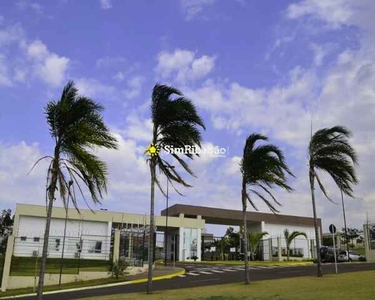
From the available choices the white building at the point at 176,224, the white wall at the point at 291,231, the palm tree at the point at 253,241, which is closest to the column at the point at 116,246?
the white building at the point at 176,224

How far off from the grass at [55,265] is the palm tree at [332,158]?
12.5m

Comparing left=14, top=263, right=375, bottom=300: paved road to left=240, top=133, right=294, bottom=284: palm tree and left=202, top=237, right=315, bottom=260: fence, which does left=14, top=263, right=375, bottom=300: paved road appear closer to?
left=240, top=133, right=294, bottom=284: palm tree

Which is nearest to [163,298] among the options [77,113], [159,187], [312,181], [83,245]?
[159,187]

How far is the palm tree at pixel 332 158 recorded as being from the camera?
60.8ft

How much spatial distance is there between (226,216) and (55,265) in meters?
29.8

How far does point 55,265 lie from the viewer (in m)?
27.4

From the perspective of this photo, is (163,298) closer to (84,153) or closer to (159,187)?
(159,187)

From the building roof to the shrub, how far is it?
1123 inches

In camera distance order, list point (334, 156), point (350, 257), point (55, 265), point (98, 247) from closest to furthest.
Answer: point (334, 156)
point (98, 247)
point (55, 265)
point (350, 257)

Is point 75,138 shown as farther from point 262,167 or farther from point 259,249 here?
point 259,249

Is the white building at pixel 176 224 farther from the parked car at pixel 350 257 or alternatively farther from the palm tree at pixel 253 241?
the parked car at pixel 350 257

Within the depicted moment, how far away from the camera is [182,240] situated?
49.7 meters

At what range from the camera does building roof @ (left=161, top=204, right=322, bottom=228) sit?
2052 inches

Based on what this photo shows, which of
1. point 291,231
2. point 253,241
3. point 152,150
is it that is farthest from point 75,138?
point 291,231
